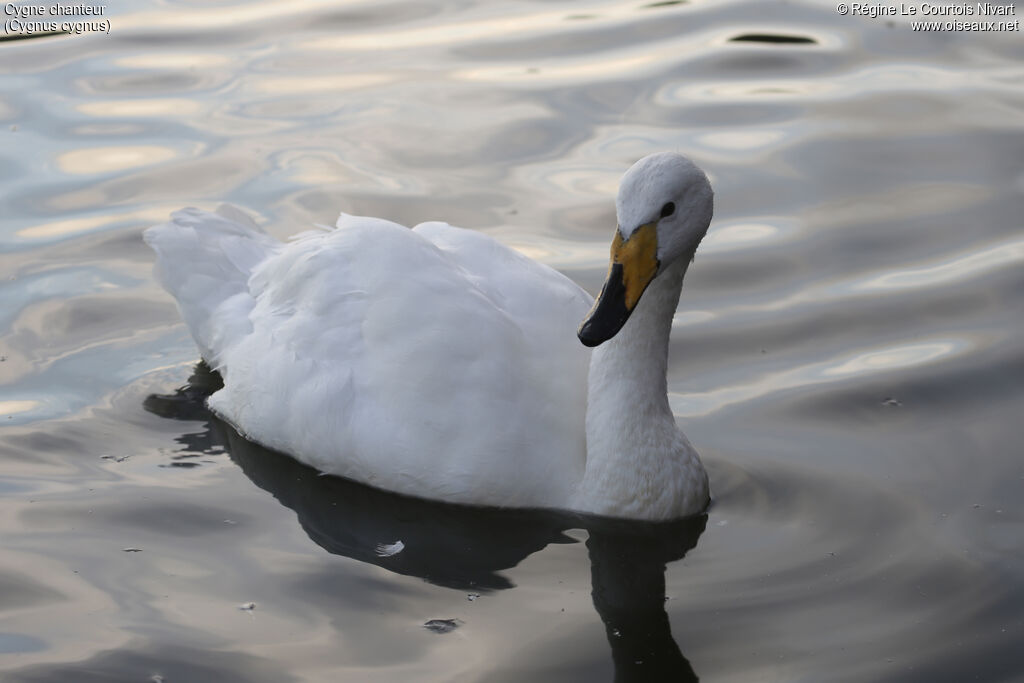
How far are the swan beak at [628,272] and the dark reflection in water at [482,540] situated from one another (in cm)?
94

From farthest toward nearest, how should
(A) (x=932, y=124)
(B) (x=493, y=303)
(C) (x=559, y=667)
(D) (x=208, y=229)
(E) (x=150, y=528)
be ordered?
(A) (x=932, y=124) → (D) (x=208, y=229) → (B) (x=493, y=303) → (E) (x=150, y=528) → (C) (x=559, y=667)

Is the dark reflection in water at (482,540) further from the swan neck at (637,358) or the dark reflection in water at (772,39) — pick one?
the dark reflection in water at (772,39)

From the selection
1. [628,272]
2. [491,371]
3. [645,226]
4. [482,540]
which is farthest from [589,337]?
[482,540]

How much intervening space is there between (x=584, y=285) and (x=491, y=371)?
7.00ft

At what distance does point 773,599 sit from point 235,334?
9.91 ft

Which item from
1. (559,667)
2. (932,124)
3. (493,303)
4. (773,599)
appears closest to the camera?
(559,667)

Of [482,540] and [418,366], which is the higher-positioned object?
[418,366]

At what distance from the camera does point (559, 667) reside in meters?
5.25

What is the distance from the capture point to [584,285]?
825 centimetres

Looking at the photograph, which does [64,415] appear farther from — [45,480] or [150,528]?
[150,528]

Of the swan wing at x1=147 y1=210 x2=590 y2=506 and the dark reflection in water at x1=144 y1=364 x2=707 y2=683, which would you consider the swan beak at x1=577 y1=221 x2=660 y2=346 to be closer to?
the swan wing at x1=147 y1=210 x2=590 y2=506

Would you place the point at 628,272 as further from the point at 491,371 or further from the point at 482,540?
the point at 482,540

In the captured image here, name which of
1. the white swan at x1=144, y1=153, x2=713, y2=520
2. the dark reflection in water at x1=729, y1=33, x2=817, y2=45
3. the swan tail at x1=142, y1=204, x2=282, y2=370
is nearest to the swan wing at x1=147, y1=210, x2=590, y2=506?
the white swan at x1=144, y1=153, x2=713, y2=520

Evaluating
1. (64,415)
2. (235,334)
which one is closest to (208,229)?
(235,334)
